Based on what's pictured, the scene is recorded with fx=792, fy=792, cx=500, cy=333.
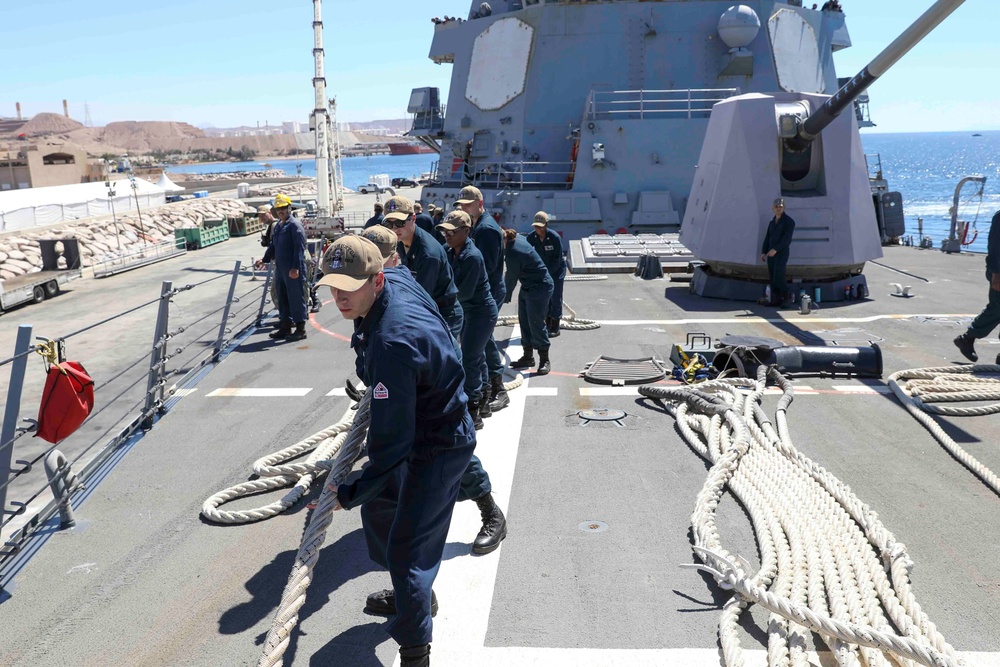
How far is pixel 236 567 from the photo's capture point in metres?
4.01

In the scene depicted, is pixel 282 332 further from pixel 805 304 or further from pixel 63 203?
pixel 63 203

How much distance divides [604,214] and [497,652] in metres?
15.0

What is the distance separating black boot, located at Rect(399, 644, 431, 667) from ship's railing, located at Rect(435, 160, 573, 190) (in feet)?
49.1

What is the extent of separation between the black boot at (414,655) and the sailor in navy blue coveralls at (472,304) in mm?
2971

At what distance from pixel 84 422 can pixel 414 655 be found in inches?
154

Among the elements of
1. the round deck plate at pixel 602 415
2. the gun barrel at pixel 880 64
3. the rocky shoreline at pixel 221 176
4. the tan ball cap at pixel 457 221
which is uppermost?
the gun barrel at pixel 880 64

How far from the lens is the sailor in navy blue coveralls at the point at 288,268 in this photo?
9.54m

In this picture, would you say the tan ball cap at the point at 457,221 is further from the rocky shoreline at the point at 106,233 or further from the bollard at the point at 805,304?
the rocky shoreline at the point at 106,233

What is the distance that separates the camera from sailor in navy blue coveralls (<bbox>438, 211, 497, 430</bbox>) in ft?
18.9

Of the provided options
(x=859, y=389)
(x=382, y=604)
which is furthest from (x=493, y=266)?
(x=382, y=604)

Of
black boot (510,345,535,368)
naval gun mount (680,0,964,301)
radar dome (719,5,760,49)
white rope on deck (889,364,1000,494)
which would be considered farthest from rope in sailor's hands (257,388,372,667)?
radar dome (719,5,760,49)

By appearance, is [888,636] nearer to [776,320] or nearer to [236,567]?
[236,567]

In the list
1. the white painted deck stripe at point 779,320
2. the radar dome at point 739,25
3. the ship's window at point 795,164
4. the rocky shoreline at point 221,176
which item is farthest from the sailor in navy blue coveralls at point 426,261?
the rocky shoreline at point 221,176

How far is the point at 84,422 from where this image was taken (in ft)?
18.9
